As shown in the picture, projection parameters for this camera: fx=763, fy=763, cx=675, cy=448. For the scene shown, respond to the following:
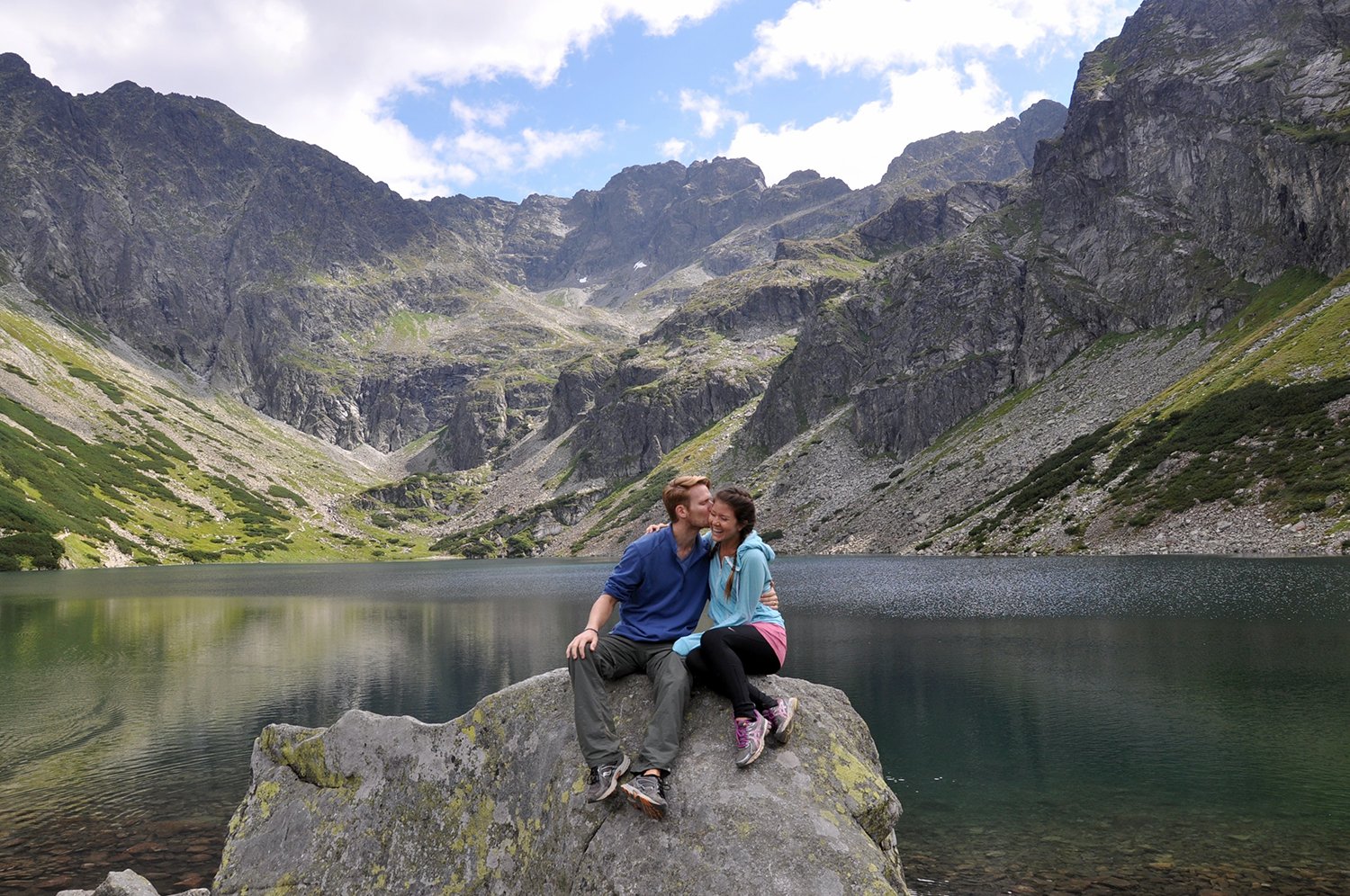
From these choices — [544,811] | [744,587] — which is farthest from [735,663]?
[544,811]

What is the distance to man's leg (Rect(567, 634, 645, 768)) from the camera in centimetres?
805

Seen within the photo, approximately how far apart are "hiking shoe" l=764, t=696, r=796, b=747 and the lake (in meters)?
9.76

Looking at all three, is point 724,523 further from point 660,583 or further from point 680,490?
point 660,583

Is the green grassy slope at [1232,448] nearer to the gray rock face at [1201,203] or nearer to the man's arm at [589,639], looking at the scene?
the gray rock face at [1201,203]

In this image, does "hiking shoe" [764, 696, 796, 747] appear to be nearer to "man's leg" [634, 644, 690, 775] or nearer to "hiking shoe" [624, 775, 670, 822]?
"man's leg" [634, 644, 690, 775]

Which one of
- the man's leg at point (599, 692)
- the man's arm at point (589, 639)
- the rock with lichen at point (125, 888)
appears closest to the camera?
the man's leg at point (599, 692)

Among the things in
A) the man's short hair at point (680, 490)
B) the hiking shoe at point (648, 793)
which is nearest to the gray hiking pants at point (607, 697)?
the hiking shoe at point (648, 793)

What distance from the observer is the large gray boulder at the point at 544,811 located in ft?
24.1

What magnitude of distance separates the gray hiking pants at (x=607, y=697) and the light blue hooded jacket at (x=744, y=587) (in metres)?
0.52

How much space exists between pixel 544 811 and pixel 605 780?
1.07 metres

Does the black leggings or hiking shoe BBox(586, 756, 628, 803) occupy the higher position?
the black leggings

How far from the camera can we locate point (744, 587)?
9.43m

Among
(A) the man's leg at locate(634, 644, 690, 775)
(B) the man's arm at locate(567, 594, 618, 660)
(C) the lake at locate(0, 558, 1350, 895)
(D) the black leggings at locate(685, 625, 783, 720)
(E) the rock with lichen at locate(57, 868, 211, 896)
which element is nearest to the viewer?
(A) the man's leg at locate(634, 644, 690, 775)

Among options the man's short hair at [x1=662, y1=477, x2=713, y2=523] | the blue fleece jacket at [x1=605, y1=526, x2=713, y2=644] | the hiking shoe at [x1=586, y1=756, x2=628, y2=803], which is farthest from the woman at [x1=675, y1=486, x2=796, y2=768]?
the hiking shoe at [x1=586, y1=756, x2=628, y2=803]
